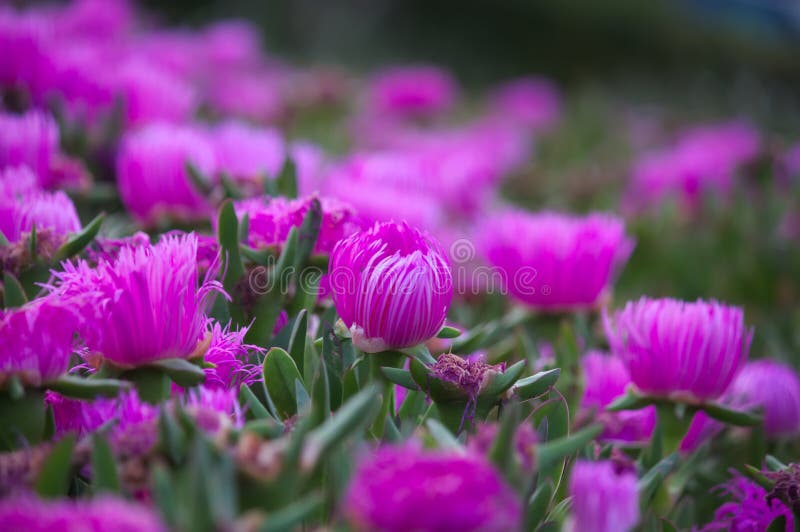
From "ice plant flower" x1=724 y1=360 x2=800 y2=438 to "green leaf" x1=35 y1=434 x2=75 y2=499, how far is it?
27.7 inches


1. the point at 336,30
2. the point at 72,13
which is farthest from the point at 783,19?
the point at 72,13

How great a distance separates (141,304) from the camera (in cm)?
49

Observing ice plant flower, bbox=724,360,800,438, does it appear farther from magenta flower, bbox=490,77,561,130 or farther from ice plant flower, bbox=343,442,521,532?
magenta flower, bbox=490,77,561,130

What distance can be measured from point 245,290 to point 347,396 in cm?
13

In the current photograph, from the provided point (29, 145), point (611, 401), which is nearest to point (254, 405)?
point (611, 401)

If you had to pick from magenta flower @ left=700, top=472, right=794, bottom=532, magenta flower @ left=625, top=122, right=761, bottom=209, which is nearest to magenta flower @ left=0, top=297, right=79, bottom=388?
magenta flower @ left=700, top=472, right=794, bottom=532

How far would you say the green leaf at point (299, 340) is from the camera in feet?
2.02

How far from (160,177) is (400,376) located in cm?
46

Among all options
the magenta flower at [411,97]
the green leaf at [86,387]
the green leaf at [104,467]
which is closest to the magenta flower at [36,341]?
the green leaf at [86,387]

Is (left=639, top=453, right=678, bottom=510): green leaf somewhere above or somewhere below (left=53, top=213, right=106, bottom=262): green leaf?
below

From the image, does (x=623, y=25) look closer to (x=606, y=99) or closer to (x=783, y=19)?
(x=606, y=99)

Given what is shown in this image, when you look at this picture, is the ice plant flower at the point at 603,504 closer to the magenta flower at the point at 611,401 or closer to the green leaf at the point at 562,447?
the green leaf at the point at 562,447

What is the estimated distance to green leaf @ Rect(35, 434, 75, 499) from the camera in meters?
0.40

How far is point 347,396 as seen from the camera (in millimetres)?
591
